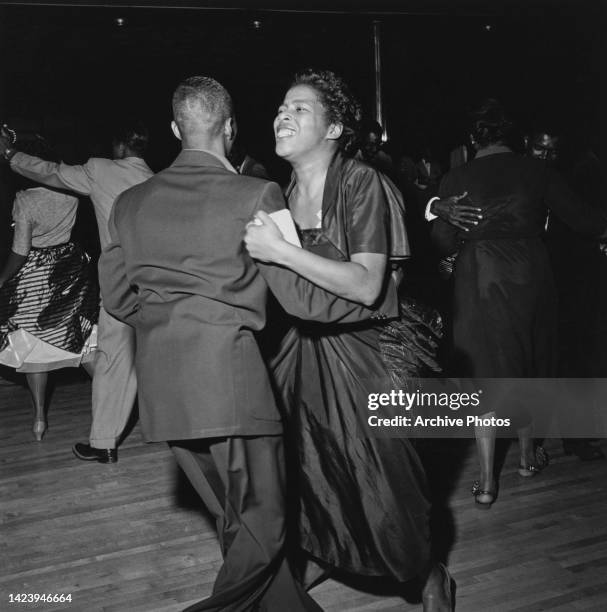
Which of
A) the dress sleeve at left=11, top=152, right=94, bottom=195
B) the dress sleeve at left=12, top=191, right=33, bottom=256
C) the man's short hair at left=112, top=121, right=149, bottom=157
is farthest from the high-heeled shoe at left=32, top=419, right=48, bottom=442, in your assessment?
the man's short hair at left=112, top=121, right=149, bottom=157

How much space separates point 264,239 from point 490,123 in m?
1.75

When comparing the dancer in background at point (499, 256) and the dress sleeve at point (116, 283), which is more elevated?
the dress sleeve at point (116, 283)

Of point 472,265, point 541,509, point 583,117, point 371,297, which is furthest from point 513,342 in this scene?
point 583,117

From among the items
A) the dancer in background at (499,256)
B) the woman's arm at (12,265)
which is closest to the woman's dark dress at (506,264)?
the dancer in background at (499,256)

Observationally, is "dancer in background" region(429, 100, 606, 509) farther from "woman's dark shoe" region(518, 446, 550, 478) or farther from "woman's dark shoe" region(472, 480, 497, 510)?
"woman's dark shoe" region(518, 446, 550, 478)

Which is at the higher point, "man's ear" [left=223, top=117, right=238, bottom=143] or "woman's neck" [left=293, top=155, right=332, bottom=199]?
"man's ear" [left=223, top=117, right=238, bottom=143]

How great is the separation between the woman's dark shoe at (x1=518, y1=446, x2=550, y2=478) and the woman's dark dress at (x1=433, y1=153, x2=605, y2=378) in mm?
416

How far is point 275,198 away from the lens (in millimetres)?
1861

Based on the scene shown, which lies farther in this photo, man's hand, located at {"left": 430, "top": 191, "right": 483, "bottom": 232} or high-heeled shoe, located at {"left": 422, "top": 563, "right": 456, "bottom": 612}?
man's hand, located at {"left": 430, "top": 191, "right": 483, "bottom": 232}

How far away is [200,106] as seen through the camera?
1.96 metres

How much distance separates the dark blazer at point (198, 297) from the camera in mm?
1840

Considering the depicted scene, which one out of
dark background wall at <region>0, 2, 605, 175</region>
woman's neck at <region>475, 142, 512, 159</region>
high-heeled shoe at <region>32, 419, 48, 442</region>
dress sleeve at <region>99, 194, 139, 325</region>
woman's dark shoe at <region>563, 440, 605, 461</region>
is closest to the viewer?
dress sleeve at <region>99, 194, 139, 325</region>

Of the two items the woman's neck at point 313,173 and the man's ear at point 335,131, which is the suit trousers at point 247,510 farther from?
the man's ear at point 335,131

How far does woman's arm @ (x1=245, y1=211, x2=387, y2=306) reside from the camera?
1.80 m
